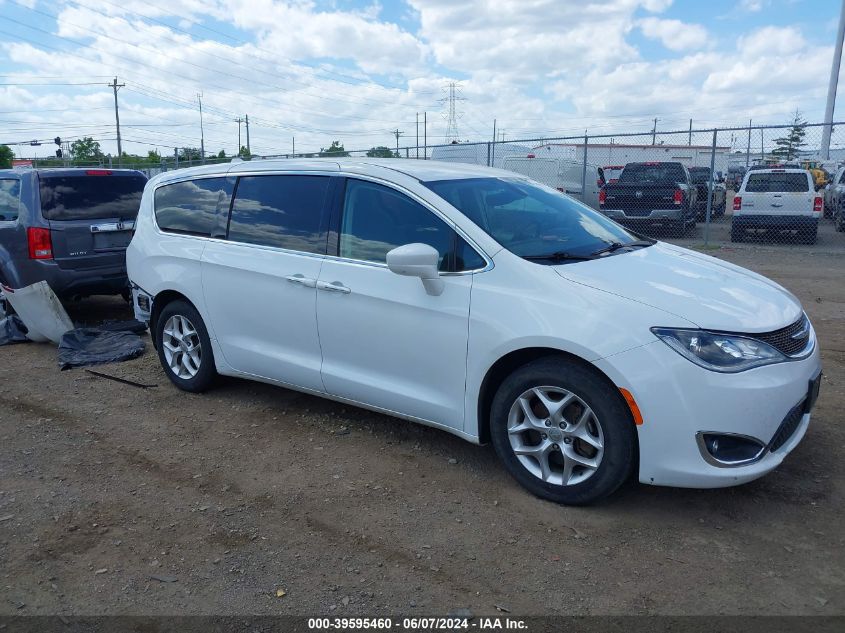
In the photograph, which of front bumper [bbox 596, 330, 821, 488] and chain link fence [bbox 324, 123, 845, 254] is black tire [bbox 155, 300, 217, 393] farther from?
chain link fence [bbox 324, 123, 845, 254]

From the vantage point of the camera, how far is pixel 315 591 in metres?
3.03

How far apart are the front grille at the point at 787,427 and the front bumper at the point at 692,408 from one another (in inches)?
1.0

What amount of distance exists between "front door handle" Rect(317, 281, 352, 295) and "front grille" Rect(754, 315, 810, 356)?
2.23 meters

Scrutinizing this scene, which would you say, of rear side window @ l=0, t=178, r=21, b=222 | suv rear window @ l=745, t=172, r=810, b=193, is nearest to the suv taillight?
rear side window @ l=0, t=178, r=21, b=222

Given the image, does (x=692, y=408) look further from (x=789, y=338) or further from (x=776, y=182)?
(x=776, y=182)

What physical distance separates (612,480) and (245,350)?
2.69m

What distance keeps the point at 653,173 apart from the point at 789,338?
14330mm

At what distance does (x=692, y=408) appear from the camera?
3217 mm

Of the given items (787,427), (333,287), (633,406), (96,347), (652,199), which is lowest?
(96,347)

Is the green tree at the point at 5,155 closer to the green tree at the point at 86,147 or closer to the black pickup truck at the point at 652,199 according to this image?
the green tree at the point at 86,147

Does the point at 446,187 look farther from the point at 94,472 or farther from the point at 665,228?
the point at 665,228

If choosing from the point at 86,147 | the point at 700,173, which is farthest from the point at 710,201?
the point at 86,147

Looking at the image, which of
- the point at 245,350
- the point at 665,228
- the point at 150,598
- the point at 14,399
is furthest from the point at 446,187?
the point at 665,228

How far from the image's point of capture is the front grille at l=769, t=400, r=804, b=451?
11.1 ft
